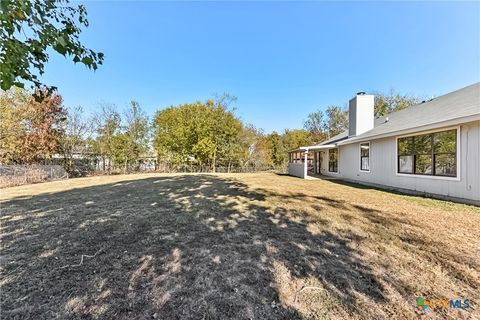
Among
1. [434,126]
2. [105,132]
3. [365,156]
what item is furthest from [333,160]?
[105,132]

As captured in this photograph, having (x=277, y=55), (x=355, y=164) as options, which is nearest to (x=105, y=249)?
(x=355, y=164)

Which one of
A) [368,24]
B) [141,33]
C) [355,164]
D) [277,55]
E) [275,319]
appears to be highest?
[277,55]

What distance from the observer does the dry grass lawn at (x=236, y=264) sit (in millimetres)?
1906

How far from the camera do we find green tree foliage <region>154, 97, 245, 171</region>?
2222cm

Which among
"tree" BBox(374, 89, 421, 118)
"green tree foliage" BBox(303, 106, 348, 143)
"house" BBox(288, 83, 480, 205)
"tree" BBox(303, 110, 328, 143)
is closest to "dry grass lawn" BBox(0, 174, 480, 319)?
"house" BBox(288, 83, 480, 205)

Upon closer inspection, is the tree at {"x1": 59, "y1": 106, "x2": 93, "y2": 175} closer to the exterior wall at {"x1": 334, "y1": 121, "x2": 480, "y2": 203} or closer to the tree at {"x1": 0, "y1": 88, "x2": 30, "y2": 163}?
the tree at {"x1": 0, "y1": 88, "x2": 30, "y2": 163}

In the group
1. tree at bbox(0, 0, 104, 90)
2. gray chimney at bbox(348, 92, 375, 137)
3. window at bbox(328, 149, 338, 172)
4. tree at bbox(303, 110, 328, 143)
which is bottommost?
window at bbox(328, 149, 338, 172)

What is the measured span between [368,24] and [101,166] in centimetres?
2211

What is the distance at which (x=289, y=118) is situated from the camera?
33.2 metres

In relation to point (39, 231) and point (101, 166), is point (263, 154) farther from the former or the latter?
point (39, 231)

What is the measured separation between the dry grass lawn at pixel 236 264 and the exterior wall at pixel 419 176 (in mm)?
1901

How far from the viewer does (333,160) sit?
1509 centimetres

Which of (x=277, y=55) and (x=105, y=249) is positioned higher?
(x=277, y=55)

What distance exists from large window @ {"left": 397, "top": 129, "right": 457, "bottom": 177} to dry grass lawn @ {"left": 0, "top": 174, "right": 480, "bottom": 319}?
2.63 metres
